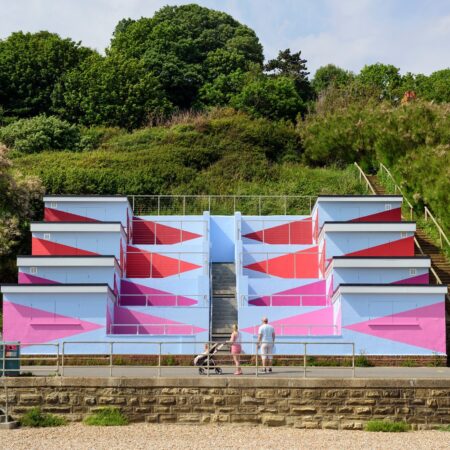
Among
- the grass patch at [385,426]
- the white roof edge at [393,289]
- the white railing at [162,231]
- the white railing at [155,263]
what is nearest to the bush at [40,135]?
the white railing at [162,231]

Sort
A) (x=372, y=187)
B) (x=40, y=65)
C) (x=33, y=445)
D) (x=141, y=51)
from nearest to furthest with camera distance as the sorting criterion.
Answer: (x=33, y=445)
(x=372, y=187)
(x=40, y=65)
(x=141, y=51)

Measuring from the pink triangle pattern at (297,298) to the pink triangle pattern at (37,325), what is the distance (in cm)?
598

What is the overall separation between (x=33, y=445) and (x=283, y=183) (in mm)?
31706

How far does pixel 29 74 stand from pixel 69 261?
3497 cm

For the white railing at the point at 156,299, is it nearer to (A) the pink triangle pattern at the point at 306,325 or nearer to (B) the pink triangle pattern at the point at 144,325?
(B) the pink triangle pattern at the point at 144,325

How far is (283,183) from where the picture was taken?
53.7 m

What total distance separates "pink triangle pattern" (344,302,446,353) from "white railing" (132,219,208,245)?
415 inches


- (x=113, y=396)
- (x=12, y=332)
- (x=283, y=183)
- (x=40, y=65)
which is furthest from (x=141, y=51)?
(x=113, y=396)

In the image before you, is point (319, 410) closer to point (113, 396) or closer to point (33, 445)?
point (113, 396)

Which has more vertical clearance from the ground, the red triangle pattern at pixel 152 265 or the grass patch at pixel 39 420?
the red triangle pattern at pixel 152 265

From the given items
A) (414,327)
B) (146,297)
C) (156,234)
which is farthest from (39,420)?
(156,234)

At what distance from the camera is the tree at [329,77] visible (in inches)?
3102

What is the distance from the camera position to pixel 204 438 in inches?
952

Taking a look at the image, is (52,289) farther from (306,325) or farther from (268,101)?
(268,101)
